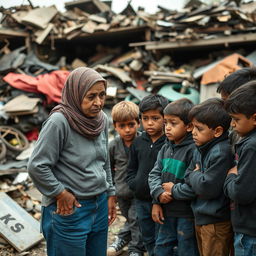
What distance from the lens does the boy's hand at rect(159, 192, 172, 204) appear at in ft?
8.19

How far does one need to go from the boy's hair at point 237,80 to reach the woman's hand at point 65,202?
1.38 m

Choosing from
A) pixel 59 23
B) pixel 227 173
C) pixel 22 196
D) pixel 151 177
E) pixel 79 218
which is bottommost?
pixel 22 196

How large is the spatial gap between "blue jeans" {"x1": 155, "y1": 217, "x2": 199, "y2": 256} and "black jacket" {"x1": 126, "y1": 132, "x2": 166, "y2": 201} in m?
0.39

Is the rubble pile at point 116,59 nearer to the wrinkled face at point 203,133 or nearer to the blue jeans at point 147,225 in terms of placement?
the blue jeans at point 147,225

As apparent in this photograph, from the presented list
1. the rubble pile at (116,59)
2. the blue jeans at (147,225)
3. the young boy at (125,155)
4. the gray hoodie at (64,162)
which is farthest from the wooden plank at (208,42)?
the gray hoodie at (64,162)

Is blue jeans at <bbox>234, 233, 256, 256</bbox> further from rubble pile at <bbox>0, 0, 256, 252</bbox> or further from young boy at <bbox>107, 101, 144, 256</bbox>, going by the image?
rubble pile at <bbox>0, 0, 256, 252</bbox>

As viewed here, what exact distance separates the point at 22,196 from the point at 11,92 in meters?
3.21

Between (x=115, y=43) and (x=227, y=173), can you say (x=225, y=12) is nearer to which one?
(x=115, y=43)

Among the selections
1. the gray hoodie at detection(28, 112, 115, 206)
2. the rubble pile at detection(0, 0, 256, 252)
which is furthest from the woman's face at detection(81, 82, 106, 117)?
the rubble pile at detection(0, 0, 256, 252)

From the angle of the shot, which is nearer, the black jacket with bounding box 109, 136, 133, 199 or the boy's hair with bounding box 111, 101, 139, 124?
the boy's hair with bounding box 111, 101, 139, 124

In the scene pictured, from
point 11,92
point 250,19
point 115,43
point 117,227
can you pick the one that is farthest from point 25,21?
point 117,227

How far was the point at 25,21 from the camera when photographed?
28.0ft

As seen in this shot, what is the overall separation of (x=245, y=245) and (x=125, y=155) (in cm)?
164

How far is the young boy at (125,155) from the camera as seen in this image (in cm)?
312
